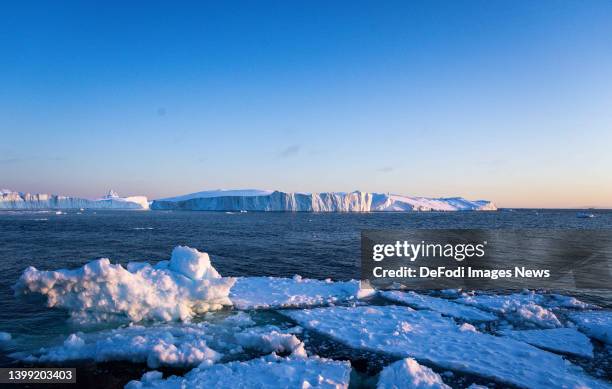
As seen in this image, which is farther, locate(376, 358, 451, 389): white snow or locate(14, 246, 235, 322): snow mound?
locate(14, 246, 235, 322): snow mound

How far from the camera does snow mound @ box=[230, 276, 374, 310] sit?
1278 cm

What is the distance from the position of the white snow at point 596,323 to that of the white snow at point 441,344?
2.63m

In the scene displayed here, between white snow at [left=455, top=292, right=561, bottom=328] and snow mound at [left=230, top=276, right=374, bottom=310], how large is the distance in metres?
4.07

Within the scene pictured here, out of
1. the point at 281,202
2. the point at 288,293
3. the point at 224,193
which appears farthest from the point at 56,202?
the point at 288,293

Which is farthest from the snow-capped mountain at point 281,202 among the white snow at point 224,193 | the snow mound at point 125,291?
the snow mound at point 125,291

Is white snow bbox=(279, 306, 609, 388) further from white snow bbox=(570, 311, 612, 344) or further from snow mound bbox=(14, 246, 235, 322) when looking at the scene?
snow mound bbox=(14, 246, 235, 322)

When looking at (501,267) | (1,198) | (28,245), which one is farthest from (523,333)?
(1,198)

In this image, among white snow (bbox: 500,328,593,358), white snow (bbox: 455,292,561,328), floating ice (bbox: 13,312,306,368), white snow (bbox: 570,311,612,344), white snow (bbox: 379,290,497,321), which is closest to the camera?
floating ice (bbox: 13,312,306,368)

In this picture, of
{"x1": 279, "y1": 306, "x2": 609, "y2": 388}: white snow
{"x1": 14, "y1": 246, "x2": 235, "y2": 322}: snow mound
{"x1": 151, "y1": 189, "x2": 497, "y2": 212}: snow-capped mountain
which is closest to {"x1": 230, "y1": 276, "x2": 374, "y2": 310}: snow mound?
{"x1": 279, "y1": 306, "x2": 609, "y2": 388}: white snow

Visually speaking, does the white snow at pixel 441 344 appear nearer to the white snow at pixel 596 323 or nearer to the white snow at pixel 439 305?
the white snow at pixel 439 305

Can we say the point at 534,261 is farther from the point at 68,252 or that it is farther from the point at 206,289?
the point at 68,252

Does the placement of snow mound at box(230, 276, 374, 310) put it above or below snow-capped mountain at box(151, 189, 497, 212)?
below

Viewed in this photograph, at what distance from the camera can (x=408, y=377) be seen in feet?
23.6

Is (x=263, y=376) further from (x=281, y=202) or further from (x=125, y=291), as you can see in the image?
(x=281, y=202)
